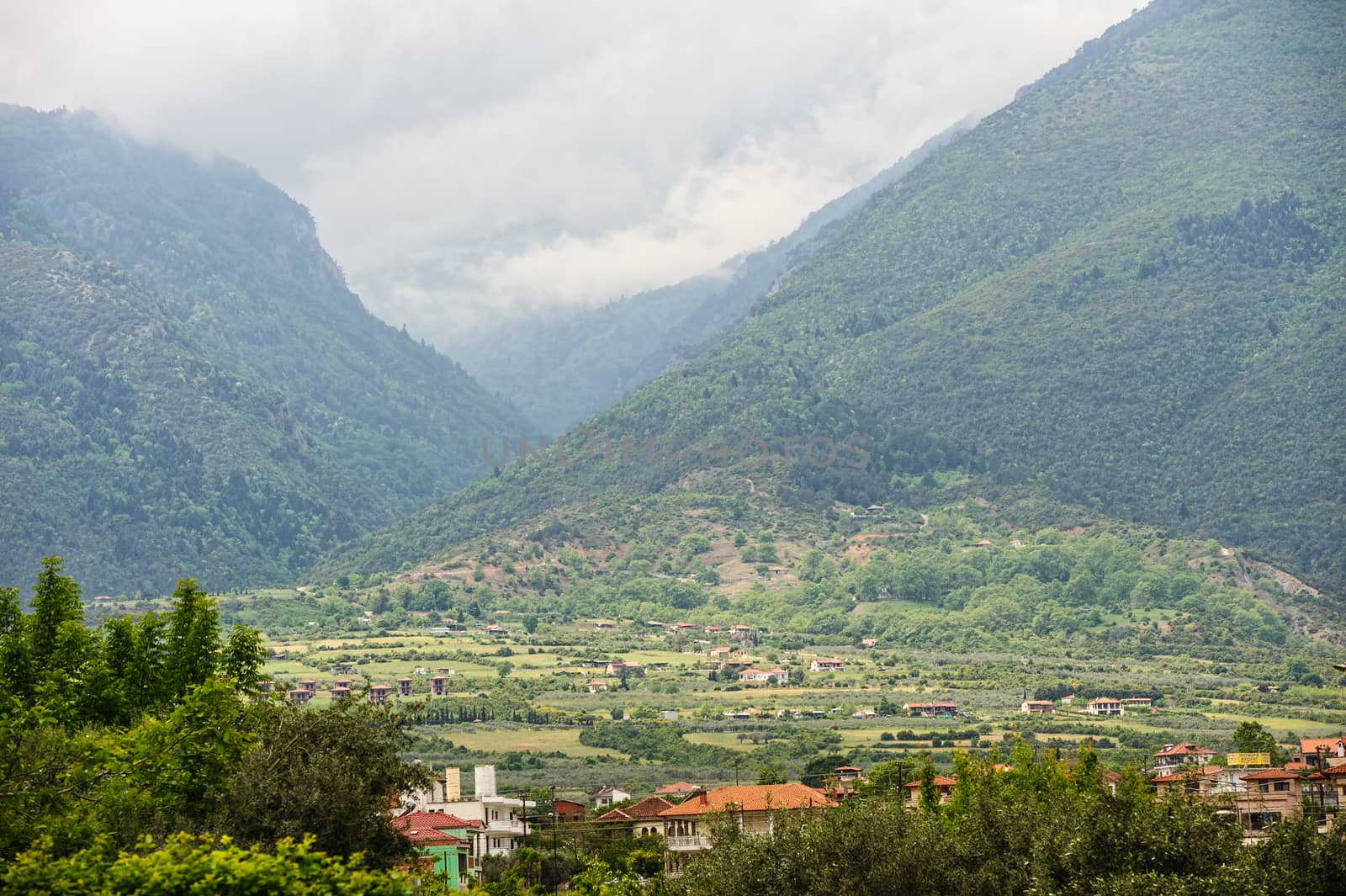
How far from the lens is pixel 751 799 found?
70250 millimetres

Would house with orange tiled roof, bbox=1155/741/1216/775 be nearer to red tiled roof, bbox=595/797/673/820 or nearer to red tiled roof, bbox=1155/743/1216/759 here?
red tiled roof, bbox=1155/743/1216/759

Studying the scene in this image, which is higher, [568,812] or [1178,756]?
Result: [1178,756]

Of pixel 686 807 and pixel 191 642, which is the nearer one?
pixel 191 642

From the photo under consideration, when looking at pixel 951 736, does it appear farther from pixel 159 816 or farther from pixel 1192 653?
pixel 159 816

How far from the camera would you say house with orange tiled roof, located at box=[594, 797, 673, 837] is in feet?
240

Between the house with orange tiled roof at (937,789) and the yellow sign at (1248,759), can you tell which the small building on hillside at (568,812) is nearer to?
the house with orange tiled roof at (937,789)

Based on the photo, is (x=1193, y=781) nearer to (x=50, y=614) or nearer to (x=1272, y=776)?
(x=1272, y=776)

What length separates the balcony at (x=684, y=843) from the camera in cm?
6778

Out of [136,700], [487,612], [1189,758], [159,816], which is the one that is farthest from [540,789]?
[487,612]

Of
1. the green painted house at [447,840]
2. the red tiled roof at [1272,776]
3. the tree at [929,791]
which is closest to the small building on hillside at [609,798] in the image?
the tree at [929,791]

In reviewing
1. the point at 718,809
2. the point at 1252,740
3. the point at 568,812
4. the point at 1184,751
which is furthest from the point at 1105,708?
the point at 718,809

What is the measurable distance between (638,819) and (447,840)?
16983mm

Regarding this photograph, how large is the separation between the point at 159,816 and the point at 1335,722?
113543mm

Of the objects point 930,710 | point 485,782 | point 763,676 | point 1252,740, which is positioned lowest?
point 1252,740
